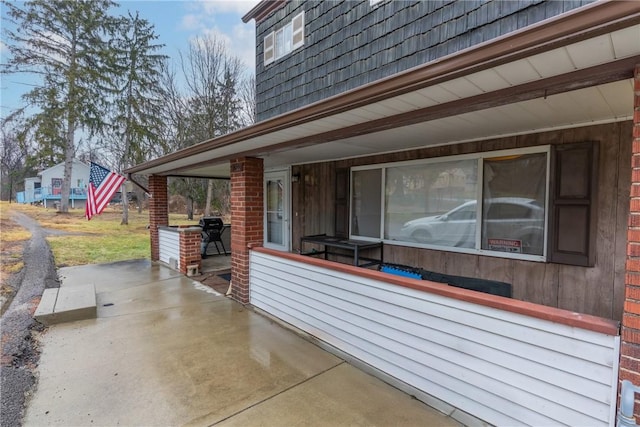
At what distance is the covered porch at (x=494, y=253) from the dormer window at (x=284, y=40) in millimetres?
3232

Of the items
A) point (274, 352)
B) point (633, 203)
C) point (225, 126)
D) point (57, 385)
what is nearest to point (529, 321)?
point (633, 203)

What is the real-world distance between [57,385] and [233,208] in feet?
8.51

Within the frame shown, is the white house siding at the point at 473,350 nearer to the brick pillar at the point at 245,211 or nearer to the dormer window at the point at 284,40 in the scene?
the brick pillar at the point at 245,211

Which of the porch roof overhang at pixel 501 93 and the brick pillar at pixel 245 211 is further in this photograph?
the brick pillar at pixel 245 211

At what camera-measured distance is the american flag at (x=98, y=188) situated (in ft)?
19.0

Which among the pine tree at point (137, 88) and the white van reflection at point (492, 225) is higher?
the pine tree at point (137, 88)

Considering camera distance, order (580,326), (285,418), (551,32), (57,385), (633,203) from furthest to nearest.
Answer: (57,385)
(285,418)
(580,326)
(633,203)
(551,32)

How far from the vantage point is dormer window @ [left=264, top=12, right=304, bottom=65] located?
6.54 meters

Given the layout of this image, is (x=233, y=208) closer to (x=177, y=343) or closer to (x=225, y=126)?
(x=177, y=343)

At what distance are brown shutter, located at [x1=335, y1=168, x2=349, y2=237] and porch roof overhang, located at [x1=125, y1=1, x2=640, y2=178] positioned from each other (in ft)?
5.18

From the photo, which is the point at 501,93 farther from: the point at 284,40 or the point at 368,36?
the point at 284,40

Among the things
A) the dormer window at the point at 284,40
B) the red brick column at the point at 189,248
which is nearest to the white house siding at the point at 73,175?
the dormer window at the point at 284,40

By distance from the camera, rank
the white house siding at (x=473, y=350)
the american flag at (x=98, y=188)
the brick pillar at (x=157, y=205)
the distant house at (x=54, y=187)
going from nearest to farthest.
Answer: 1. the white house siding at (x=473, y=350)
2. the american flag at (x=98, y=188)
3. the brick pillar at (x=157, y=205)
4. the distant house at (x=54, y=187)

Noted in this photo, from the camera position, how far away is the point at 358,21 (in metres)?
5.42
